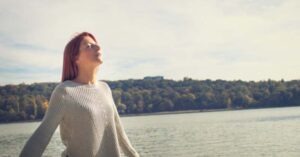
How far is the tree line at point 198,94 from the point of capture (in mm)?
125312

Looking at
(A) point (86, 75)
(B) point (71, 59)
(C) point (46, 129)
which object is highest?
(B) point (71, 59)

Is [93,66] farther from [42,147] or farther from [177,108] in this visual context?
[177,108]

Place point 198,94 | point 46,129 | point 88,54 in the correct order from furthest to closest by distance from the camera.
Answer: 1. point 198,94
2. point 88,54
3. point 46,129

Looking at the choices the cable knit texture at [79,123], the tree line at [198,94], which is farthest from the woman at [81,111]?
the tree line at [198,94]

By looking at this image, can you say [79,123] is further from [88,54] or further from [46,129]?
[88,54]

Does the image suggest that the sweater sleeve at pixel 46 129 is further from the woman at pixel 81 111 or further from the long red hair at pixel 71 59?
the long red hair at pixel 71 59

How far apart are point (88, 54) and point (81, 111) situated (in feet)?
1.27

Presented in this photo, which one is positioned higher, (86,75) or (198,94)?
(198,94)

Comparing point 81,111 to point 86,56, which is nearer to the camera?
point 81,111

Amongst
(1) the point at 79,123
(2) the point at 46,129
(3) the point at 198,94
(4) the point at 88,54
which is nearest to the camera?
(2) the point at 46,129

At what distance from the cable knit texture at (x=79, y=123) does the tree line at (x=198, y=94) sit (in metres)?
112

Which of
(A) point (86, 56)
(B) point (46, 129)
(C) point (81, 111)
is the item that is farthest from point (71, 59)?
(B) point (46, 129)

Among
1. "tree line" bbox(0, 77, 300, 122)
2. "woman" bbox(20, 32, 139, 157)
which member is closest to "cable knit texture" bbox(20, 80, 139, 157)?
"woman" bbox(20, 32, 139, 157)

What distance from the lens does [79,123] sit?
2.72 metres
